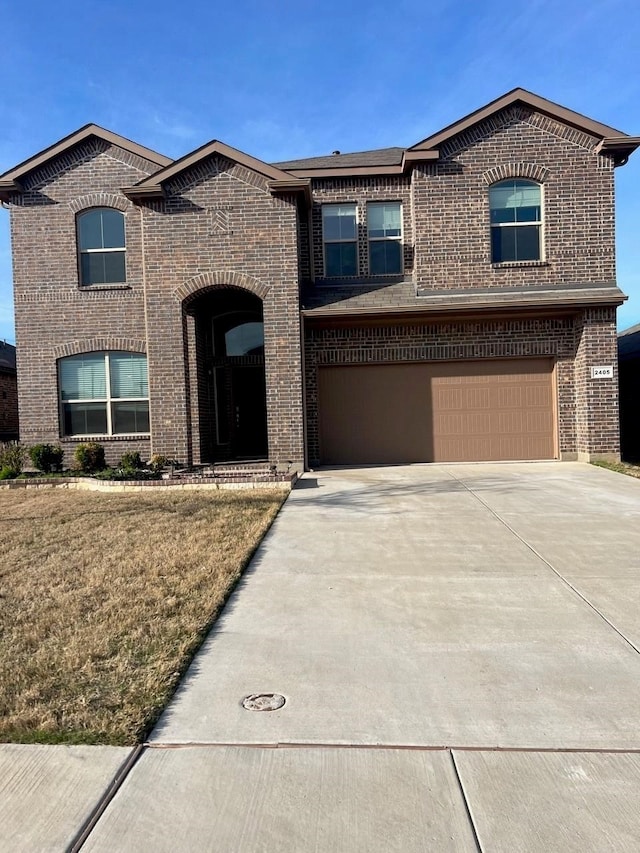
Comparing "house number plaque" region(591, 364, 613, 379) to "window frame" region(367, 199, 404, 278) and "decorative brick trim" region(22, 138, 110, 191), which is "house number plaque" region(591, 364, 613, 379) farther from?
"decorative brick trim" region(22, 138, 110, 191)

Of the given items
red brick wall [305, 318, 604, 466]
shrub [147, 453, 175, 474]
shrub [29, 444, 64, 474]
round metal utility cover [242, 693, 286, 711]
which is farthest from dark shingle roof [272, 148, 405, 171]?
round metal utility cover [242, 693, 286, 711]

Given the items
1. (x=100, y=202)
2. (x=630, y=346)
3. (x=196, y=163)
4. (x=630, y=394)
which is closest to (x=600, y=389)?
(x=630, y=394)

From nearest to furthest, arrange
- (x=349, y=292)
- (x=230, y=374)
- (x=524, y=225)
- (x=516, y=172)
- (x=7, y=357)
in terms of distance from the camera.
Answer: (x=516, y=172) → (x=524, y=225) → (x=349, y=292) → (x=230, y=374) → (x=7, y=357)

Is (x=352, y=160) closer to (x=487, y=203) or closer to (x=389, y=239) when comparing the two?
(x=389, y=239)

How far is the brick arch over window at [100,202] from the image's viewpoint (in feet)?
43.8

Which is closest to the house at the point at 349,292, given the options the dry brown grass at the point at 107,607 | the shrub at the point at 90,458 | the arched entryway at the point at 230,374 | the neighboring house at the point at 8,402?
the arched entryway at the point at 230,374

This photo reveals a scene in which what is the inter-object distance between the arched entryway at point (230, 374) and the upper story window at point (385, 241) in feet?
9.81

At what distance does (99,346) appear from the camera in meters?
13.2

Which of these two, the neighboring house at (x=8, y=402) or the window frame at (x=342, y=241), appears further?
the neighboring house at (x=8, y=402)

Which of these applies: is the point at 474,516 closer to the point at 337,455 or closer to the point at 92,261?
the point at 337,455

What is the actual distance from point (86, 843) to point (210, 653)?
5.16 feet

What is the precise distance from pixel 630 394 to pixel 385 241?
354 inches

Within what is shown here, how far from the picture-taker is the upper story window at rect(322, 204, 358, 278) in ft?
45.4

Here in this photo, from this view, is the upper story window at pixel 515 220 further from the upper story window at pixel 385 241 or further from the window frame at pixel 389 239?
the upper story window at pixel 385 241
